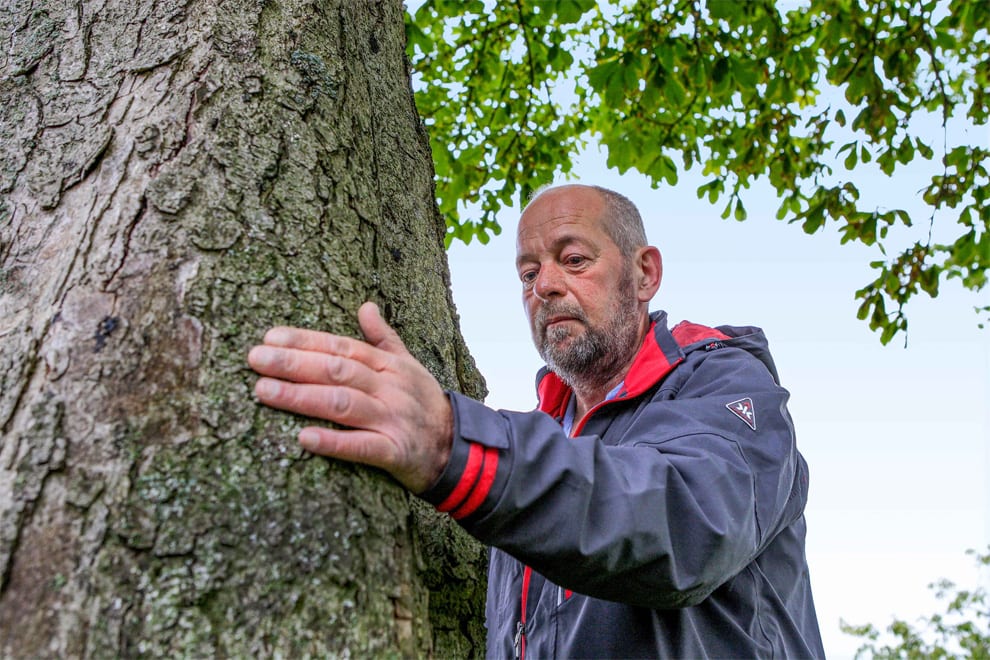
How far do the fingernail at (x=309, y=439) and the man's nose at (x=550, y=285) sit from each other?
1647 mm

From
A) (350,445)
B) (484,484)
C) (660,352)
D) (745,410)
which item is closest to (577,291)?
(660,352)

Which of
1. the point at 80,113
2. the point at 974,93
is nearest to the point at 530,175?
the point at 974,93

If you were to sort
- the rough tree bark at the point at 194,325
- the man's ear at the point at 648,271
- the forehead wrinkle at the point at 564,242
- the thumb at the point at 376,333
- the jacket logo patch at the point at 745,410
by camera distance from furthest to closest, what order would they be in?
the man's ear at the point at 648,271 < the forehead wrinkle at the point at 564,242 < the jacket logo patch at the point at 745,410 < the thumb at the point at 376,333 < the rough tree bark at the point at 194,325

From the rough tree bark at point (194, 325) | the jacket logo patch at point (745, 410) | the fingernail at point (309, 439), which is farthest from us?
the jacket logo patch at point (745, 410)

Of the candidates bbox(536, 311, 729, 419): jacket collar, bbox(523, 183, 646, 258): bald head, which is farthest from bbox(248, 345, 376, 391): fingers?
bbox(523, 183, 646, 258): bald head

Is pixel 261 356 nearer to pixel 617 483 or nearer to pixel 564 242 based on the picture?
pixel 617 483

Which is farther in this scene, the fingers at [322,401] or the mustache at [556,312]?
the mustache at [556,312]

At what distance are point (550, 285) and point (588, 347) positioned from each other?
255 millimetres

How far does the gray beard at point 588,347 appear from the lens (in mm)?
2770

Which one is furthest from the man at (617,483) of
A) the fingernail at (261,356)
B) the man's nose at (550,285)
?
the man's nose at (550,285)

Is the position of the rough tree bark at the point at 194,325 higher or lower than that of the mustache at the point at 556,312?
lower

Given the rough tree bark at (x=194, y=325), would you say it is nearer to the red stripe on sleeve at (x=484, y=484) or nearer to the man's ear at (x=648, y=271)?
the red stripe on sleeve at (x=484, y=484)

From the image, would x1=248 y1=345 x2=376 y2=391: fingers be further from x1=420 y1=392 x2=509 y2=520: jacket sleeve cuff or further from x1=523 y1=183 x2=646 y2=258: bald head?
x1=523 y1=183 x2=646 y2=258: bald head

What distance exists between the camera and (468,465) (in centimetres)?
135
